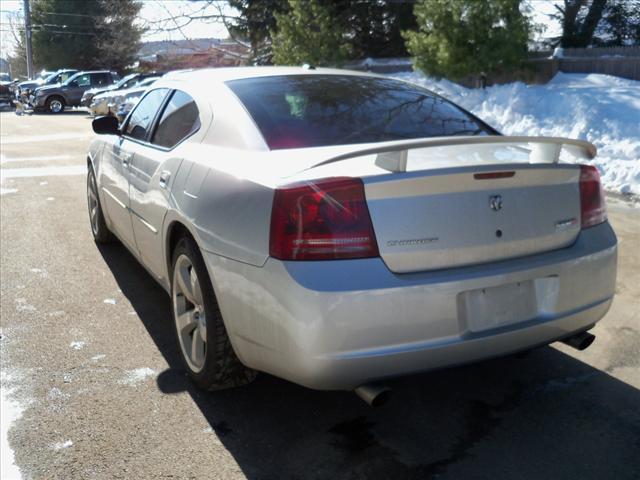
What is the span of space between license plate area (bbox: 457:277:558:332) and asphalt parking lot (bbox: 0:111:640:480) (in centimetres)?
55

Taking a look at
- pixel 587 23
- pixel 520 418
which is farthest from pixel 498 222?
pixel 587 23

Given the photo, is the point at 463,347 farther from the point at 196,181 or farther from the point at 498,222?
the point at 196,181

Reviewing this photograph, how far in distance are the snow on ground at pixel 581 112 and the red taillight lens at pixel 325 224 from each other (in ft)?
20.9

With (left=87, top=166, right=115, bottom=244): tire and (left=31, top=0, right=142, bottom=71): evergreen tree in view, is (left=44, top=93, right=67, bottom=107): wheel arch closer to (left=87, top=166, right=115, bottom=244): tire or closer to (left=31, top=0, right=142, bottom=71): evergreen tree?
(left=31, top=0, right=142, bottom=71): evergreen tree

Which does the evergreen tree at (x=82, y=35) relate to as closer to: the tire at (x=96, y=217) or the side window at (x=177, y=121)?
the tire at (x=96, y=217)

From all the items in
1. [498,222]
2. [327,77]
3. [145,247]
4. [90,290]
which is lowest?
[90,290]

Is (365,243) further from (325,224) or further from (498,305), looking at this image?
(498,305)

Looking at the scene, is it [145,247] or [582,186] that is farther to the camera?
→ [145,247]

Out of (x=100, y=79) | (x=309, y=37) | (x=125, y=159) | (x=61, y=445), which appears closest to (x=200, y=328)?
(x=61, y=445)

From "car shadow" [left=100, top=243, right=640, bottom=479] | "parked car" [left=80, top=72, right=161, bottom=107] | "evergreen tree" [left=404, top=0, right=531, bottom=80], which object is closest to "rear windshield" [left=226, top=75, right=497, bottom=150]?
"car shadow" [left=100, top=243, right=640, bottom=479]

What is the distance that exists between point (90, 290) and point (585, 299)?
3.57m

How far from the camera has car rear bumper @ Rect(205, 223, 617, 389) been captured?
2662 mm

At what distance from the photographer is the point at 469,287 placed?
2.79 m

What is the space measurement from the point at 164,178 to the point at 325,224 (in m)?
1.47
